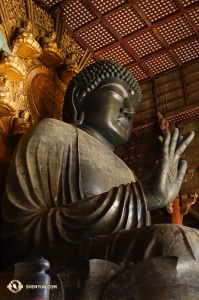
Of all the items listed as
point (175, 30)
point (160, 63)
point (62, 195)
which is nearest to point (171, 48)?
point (175, 30)

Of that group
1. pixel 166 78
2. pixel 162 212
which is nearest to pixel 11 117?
pixel 166 78

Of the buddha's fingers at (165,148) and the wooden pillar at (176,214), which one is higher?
the wooden pillar at (176,214)

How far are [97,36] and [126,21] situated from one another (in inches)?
15.3

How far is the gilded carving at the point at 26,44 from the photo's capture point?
149 inches

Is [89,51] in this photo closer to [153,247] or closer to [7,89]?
[7,89]

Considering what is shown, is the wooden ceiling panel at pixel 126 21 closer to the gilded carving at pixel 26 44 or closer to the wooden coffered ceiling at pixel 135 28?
the wooden coffered ceiling at pixel 135 28

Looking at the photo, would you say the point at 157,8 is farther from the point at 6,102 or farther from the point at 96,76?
the point at 6,102

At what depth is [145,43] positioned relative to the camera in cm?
541

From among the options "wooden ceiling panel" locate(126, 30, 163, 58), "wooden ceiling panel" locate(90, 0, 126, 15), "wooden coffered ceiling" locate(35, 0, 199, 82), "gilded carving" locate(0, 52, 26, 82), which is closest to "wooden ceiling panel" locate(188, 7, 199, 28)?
"wooden coffered ceiling" locate(35, 0, 199, 82)

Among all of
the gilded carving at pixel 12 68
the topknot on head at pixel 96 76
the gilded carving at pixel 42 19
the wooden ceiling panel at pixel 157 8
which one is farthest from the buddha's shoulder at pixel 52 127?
the wooden ceiling panel at pixel 157 8

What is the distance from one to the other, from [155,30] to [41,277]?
171 inches

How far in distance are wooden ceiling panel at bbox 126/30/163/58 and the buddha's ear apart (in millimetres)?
Answer: 1758

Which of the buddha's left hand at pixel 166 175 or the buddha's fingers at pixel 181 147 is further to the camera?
the buddha's fingers at pixel 181 147

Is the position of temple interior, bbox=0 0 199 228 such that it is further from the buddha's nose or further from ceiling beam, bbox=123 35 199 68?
the buddha's nose
